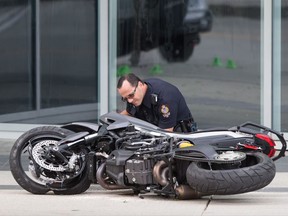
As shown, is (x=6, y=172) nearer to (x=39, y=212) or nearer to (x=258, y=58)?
(x=39, y=212)

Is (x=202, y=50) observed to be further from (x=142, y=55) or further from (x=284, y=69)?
(x=284, y=69)

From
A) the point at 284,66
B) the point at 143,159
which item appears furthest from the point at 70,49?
the point at 143,159

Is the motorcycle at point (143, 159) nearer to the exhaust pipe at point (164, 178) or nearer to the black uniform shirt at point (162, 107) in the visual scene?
the exhaust pipe at point (164, 178)

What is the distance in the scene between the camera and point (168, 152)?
30.1 feet

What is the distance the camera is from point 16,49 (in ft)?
44.6

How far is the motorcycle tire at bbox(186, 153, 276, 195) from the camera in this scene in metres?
8.82

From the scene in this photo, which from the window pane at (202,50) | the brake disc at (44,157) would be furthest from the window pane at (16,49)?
the brake disc at (44,157)

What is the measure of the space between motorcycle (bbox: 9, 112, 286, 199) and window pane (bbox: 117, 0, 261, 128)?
3.60 m

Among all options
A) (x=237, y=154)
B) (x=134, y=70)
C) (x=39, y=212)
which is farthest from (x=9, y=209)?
(x=134, y=70)

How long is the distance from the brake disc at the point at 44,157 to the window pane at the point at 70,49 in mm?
3882

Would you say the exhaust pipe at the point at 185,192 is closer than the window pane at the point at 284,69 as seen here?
Yes

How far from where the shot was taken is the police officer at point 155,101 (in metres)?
9.56

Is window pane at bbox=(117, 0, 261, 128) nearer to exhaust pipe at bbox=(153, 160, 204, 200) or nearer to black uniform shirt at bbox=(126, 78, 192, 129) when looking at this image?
black uniform shirt at bbox=(126, 78, 192, 129)

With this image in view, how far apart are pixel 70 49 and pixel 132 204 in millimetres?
4670
